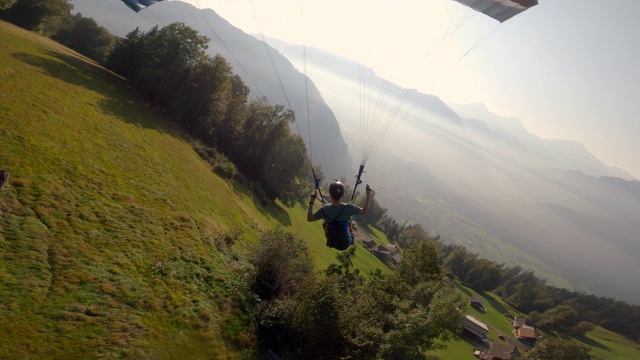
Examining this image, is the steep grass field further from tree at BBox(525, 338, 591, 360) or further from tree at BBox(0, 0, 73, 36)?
tree at BBox(525, 338, 591, 360)

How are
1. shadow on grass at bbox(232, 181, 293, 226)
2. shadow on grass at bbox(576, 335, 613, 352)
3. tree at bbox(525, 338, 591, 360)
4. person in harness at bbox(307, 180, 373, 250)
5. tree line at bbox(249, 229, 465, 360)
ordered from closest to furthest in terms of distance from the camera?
person in harness at bbox(307, 180, 373, 250), tree line at bbox(249, 229, 465, 360), shadow on grass at bbox(232, 181, 293, 226), tree at bbox(525, 338, 591, 360), shadow on grass at bbox(576, 335, 613, 352)

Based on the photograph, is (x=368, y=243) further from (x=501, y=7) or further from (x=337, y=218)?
(x=337, y=218)

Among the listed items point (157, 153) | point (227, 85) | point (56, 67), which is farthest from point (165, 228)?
point (227, 85)

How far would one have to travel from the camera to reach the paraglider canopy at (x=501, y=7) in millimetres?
12455

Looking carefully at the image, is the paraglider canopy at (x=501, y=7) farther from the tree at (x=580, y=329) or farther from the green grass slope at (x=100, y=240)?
the tree at (x=580, y=329)

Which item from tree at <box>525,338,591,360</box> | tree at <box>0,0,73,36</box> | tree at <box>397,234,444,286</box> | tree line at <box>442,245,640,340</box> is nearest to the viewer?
tree at <box>397,234,444,286</box>

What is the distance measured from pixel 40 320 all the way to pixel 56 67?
3373cm

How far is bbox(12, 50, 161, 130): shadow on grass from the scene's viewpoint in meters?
30.3

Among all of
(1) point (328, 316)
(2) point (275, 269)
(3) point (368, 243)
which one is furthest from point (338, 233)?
(3) point (368, 243)

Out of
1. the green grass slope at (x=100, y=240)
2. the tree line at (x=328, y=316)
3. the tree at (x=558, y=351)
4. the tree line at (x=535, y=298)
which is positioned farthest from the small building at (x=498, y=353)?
the green grass slope at (x=100, y=240)

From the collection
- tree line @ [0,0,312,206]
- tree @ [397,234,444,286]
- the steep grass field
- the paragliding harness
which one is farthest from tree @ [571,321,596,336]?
the paragliding harness

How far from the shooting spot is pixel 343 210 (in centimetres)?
1083

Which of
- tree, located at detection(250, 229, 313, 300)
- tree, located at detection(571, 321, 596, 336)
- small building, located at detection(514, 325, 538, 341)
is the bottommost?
small building, located at detection(514, 325, 538, 341)

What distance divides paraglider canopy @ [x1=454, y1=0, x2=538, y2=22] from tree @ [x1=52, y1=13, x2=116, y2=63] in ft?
211
